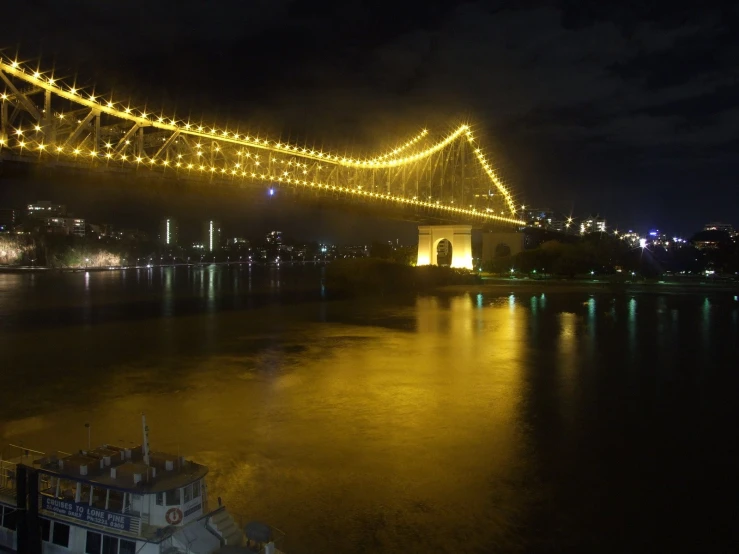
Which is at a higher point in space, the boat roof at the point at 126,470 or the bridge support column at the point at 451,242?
the bridge support column at the point at 451,242

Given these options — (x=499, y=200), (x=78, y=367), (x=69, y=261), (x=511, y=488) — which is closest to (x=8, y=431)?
(x=78, y=367)

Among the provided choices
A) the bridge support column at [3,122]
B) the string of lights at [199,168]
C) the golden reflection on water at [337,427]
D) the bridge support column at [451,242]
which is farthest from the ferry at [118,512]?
the bridge support column at [451,242]

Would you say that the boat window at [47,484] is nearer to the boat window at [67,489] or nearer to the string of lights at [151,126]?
the boat window at [67,489]

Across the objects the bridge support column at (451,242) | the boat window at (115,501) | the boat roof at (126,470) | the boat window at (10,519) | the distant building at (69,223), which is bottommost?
the boat window at (10,519)

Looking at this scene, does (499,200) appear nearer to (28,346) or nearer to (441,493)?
(28,346)

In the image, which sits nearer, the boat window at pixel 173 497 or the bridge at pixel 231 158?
the boat window at pixel 173 497
